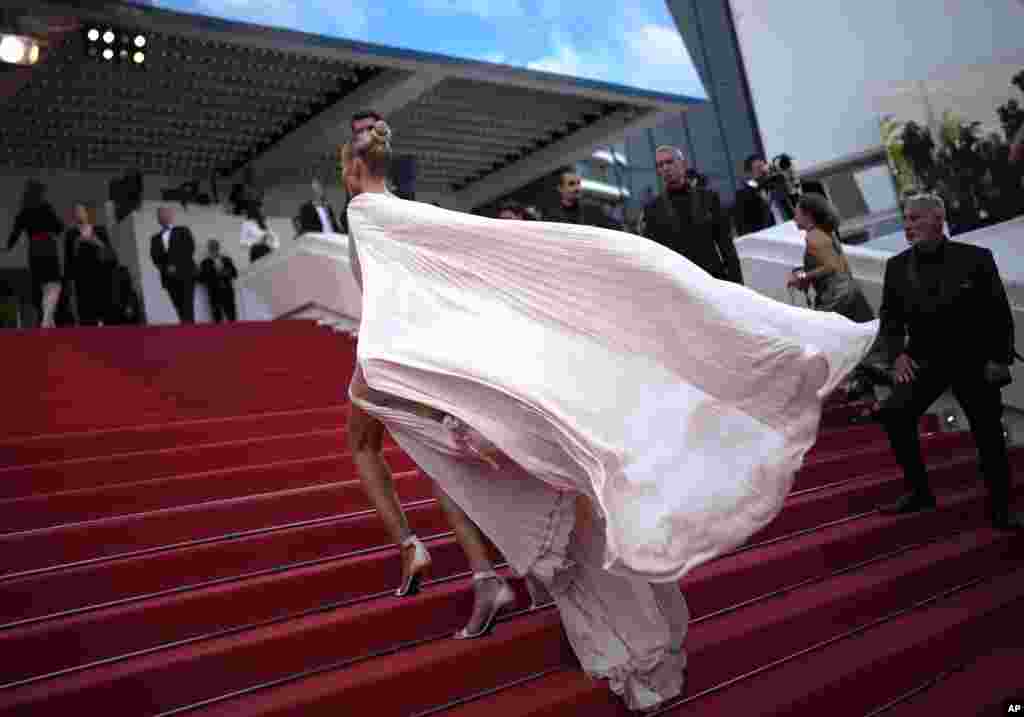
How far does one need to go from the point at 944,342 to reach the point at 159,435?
4044 millimetres

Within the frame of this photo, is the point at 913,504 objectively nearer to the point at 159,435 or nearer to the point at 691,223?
the point at 691,223

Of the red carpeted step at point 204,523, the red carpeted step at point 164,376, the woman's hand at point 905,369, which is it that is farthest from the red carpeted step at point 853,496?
the red carpeted step at point 164,376

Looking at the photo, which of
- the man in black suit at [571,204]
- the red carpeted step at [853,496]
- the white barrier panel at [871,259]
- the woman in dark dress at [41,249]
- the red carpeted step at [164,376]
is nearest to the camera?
the red carpeted step at [853,496]

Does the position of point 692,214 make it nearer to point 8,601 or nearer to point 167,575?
point 167,575

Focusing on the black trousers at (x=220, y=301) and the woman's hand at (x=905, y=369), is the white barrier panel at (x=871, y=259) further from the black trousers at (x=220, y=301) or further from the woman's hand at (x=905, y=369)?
the black trousers at (x=220, y=301)

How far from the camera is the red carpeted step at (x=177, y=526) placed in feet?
12.1

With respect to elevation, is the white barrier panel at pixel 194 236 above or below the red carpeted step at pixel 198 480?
above

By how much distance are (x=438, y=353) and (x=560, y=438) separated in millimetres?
478

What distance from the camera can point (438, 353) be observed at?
2.92 metres

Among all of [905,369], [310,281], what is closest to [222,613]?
[905,369]

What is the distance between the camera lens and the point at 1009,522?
4.85 m

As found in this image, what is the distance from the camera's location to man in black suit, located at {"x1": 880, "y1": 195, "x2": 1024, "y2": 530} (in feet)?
15.7

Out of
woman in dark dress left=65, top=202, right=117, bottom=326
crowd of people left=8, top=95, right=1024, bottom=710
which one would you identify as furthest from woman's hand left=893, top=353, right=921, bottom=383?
woman in dark dress left=65, top=202, right=117, bottom=326

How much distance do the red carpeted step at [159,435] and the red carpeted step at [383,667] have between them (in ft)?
7.58
